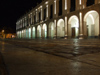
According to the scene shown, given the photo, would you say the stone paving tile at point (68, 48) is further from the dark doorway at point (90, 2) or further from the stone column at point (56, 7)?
the stone column at point (56, 7)

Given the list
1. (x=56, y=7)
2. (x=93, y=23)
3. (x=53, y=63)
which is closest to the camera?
(x=53, y=63)

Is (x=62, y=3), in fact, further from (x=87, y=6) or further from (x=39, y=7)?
(x=39, y=7)

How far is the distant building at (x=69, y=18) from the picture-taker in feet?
82.6

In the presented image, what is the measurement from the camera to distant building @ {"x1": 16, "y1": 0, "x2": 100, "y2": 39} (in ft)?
82.6

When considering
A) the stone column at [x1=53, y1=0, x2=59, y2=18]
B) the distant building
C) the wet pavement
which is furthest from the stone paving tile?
the stone column at [x1=53, y1=0, x2=59, y2=18]

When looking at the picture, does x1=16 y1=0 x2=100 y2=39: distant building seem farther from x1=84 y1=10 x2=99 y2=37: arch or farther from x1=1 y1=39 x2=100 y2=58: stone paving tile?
x1=1 y1=39 x2=100 y2=58: stone paving tile

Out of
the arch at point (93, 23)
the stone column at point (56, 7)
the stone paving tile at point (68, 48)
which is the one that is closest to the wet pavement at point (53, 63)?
the stone paving tile at point (68, 48)

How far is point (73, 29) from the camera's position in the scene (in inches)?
1288

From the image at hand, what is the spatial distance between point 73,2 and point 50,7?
11.5m

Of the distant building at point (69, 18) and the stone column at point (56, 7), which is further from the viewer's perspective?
the stone column at point (56, 7)

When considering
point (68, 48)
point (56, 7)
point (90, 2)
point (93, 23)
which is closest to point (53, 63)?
point (68, 48)

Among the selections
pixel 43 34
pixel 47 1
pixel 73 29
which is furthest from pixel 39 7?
pixel 73 29

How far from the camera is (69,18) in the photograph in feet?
95.7

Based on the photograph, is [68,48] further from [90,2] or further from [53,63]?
[90,2]
